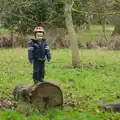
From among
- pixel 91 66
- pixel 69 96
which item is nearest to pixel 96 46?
pixel 91 66

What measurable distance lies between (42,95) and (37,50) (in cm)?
113

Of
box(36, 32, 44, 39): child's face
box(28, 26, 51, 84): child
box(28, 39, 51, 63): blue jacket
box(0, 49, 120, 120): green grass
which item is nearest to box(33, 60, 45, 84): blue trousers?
box(28, 26, 51, 84): child

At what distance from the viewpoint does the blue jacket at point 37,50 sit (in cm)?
934

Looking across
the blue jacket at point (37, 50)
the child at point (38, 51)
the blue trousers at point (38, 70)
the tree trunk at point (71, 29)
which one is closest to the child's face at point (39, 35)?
the child at point (38, 51)

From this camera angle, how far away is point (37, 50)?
370 inches

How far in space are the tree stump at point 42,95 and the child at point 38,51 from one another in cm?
62

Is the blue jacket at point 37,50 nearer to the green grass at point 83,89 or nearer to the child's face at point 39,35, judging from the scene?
the child's face at point 39,35

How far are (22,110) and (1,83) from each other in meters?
4.71

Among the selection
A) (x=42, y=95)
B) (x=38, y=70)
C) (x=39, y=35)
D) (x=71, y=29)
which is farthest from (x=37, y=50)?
(x=71, y=29)

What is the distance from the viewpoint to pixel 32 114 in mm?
8836

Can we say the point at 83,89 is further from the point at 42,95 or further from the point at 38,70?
the point at 42,95

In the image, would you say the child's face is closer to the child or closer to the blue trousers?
the child

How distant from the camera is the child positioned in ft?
30.6

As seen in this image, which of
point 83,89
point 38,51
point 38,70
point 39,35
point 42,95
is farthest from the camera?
point 83,89
